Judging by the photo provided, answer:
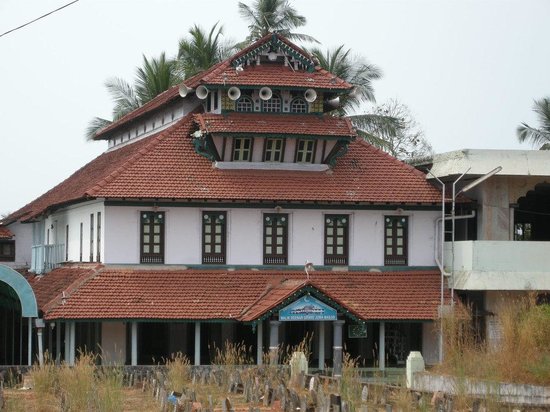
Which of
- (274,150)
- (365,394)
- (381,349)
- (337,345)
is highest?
(274,150)

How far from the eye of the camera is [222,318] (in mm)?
41438

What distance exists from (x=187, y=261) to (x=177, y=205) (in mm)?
1707

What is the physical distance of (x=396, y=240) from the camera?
44.8 metres

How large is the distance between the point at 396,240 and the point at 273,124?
528 centimetres

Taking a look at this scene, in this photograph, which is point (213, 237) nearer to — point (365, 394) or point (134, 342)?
point (134, 342)

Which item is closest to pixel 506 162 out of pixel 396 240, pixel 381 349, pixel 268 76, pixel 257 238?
pixel 396 240

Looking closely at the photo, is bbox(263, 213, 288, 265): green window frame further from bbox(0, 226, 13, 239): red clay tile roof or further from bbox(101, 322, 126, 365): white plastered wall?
bbox(0, 226, 13, 239): red clay tile roof

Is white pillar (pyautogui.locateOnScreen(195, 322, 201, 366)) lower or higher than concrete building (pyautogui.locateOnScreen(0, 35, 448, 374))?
lower

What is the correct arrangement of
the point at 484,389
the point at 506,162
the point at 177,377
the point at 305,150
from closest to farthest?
the point at 484,389 → the point at 177,377 → the point at 506,162 → the point at 305,150

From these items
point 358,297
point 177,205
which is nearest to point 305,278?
point 358,297

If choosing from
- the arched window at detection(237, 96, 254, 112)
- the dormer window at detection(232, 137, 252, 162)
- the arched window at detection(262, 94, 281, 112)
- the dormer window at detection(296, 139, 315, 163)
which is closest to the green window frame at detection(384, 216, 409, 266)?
the dormer window at detection(296, 139, 315, 163)

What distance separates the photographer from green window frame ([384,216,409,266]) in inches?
1763

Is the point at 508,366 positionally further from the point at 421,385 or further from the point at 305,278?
the point at 305,278

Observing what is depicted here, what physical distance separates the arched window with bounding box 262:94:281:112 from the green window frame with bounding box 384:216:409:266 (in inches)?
189
